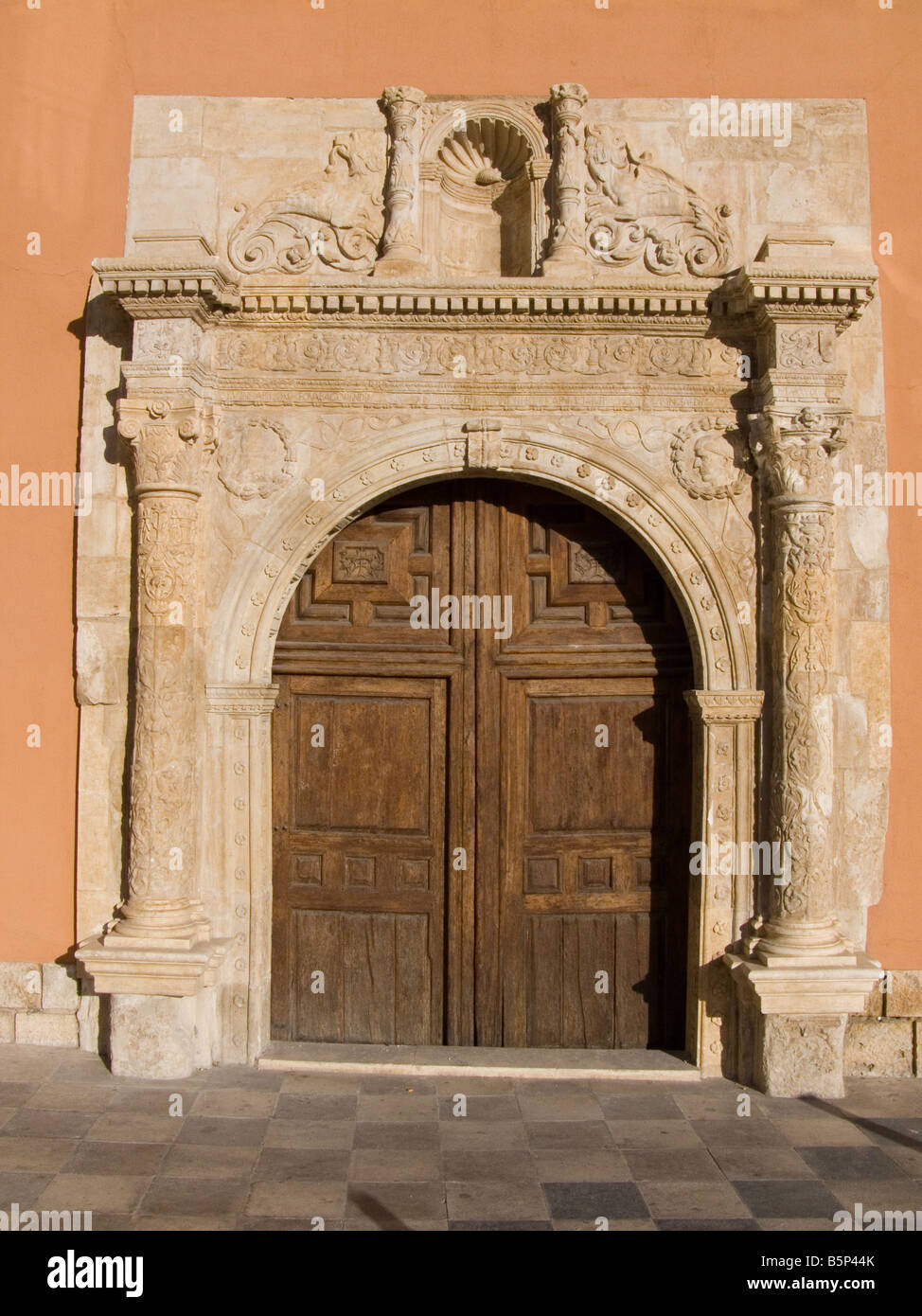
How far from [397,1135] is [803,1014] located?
1.76m

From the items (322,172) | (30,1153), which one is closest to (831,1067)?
(30,1153)

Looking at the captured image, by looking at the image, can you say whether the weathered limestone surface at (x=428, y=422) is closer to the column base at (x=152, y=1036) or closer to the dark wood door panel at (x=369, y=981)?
the column base at (x=152, y=1036)

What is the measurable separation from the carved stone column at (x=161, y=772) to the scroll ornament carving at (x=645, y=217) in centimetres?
204

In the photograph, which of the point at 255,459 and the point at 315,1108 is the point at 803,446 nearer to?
the point at 255,459

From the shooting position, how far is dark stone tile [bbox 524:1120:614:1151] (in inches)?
165

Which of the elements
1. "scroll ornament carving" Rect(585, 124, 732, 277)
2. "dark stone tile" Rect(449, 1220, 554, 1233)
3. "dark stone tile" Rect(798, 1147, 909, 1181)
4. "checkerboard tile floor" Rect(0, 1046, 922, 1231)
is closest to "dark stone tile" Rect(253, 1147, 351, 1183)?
"checkerboard tile floor" Rect(0, 1046, 922, 1231)

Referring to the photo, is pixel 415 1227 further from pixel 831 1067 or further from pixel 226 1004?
pixel 831 1067

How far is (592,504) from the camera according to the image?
16.5 feet

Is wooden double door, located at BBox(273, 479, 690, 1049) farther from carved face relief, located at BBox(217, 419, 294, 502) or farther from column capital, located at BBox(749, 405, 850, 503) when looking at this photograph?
column capital, located at BBox(749, 405, 850, 503)

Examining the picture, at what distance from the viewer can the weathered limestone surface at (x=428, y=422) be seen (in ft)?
15.9

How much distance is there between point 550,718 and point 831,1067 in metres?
1.93

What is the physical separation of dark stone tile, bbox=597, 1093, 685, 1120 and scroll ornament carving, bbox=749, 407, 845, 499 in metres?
2.64

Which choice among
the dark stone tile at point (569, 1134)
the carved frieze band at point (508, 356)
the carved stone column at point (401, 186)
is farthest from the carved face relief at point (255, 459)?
the dark stone tile at point (569, 1134)

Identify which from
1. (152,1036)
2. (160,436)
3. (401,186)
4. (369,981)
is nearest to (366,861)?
(369,981)
